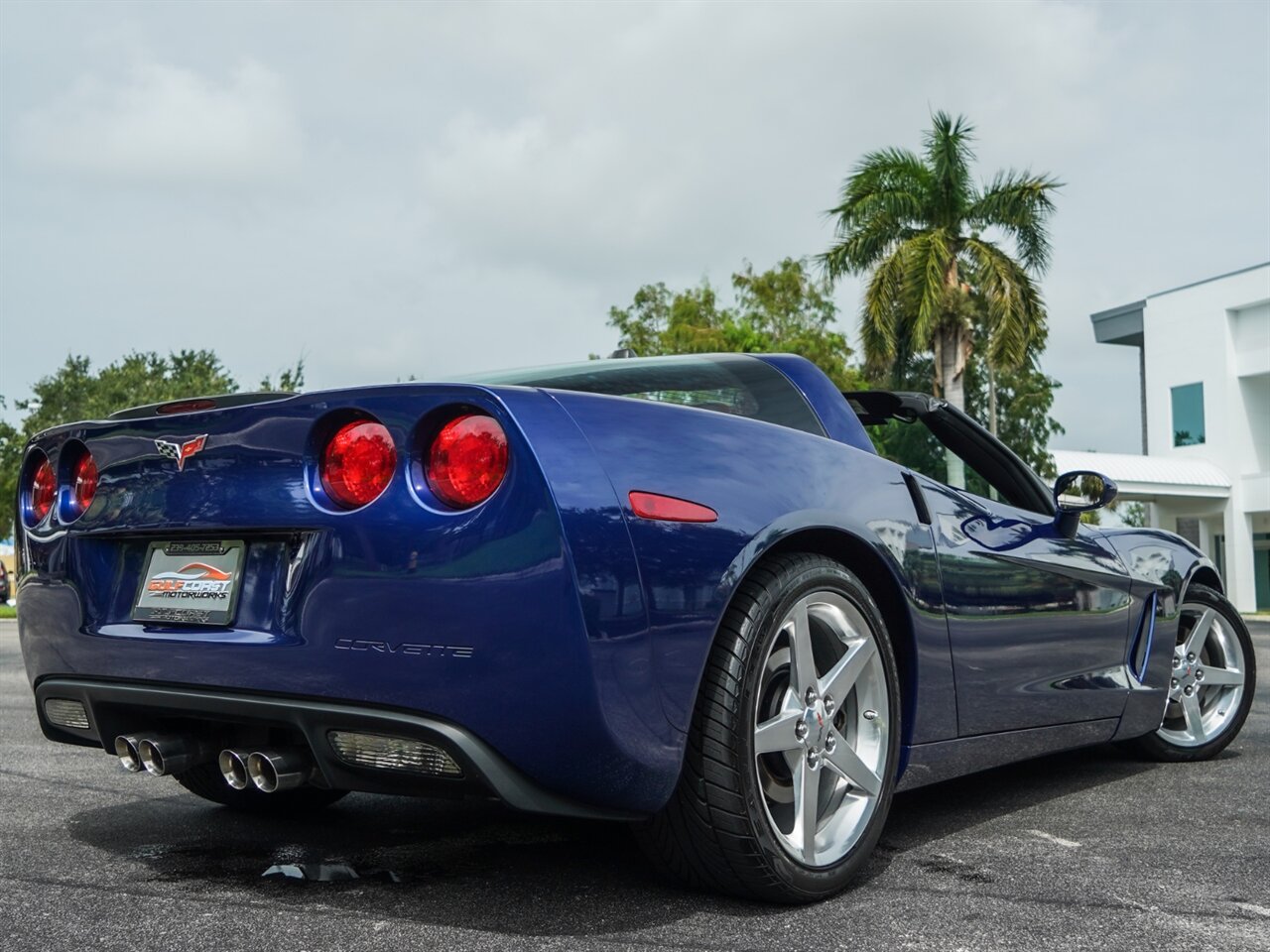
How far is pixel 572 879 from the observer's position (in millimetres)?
3223

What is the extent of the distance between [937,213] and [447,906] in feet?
73.6

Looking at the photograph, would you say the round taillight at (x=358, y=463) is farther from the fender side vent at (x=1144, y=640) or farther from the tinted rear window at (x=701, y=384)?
the fender side vent at (x=1144, y=640)

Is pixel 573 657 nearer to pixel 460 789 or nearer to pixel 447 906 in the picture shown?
pixel 460 789

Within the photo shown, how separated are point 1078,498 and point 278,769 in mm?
2811

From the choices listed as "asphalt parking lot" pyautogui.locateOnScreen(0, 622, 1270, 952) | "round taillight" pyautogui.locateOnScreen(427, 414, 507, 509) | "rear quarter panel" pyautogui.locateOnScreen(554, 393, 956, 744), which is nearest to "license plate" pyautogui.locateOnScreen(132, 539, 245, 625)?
"round taillight" pyautogui.locateOnScreen(427, 414, 507, 509)

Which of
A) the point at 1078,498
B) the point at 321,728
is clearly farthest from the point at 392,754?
the point at 1078,498

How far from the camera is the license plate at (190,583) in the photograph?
9.55ft

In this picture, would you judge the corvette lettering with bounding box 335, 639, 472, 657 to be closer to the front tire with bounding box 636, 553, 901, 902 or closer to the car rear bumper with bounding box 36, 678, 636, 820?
the car rear bumper with bounding box 36, 678, 636, 820

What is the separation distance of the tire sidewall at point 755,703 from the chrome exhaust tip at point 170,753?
4.03ft

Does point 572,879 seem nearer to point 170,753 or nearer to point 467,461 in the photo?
point 170,753

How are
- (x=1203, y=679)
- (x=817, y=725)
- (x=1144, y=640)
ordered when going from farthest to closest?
(x=1203, y=679) < (x=1144, y=640) < (x=817, y=725)

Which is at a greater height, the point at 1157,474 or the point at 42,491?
the point at 1157,474

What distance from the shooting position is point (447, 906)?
2.95m

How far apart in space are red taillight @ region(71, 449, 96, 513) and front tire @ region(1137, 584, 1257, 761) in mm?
3704
